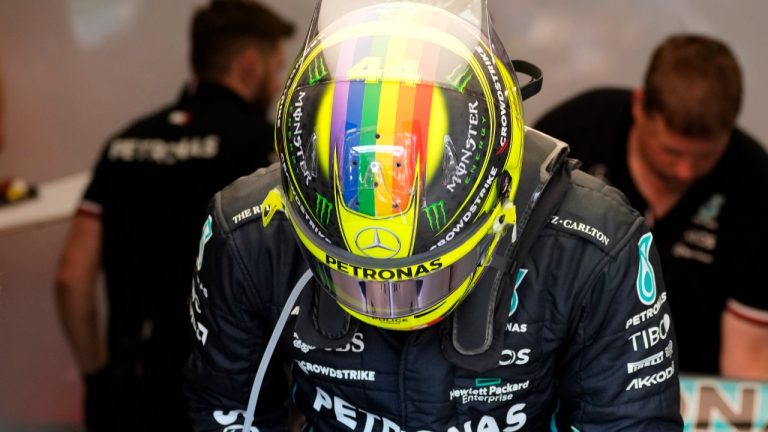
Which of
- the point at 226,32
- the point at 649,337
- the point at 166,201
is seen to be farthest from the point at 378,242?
the point at 226,32

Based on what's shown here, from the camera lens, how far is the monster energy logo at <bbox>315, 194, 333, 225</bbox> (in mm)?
973

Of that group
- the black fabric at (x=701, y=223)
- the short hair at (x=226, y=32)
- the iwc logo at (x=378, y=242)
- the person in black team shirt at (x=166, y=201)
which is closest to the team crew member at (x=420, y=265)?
the iwc logo at (x=378, y=242)

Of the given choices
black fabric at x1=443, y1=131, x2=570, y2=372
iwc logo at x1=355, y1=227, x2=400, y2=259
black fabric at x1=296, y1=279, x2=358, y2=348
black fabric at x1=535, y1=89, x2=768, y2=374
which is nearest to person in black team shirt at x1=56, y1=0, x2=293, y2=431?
black fabric at x1=535, y1=89, x2=768, y2=374

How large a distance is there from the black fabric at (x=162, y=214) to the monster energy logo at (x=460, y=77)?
1.07 meters

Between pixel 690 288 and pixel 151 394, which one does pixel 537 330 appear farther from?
pixel 151 394

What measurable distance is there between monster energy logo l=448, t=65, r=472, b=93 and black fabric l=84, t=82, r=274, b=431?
1.07 metres

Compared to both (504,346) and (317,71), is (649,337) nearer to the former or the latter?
(504,346)

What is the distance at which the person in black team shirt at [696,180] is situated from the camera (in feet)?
6.29

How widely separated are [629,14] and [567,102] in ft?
2.74

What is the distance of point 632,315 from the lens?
3.66ft

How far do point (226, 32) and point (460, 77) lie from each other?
4.59ft

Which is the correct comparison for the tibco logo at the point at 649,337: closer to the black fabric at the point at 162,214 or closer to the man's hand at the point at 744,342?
the man's hand at the point at 744,342

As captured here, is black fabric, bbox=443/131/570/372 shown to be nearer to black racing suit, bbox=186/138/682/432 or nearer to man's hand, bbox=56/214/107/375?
black racing suit, bbox=186/138/682/432

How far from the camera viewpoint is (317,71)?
3.30 ft
